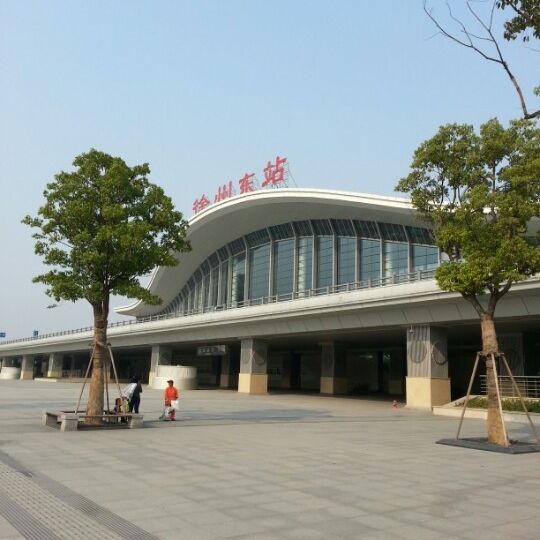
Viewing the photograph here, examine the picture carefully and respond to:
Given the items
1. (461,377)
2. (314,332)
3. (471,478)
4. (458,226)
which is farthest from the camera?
(461,377)

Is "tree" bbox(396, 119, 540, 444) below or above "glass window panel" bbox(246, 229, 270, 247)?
below

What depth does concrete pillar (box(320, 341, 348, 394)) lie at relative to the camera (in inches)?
1759

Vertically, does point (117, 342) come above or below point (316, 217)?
below

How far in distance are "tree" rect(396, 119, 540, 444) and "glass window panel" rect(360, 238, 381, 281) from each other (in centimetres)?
3251

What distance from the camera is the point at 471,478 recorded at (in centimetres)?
967

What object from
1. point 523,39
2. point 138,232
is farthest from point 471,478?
point 138,232

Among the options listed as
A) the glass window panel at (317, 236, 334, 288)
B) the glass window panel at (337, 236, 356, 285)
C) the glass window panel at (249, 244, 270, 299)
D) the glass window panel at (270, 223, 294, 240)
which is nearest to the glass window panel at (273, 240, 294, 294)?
the glass window panel at (270, 223, 294, 240)

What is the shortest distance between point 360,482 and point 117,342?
196ft

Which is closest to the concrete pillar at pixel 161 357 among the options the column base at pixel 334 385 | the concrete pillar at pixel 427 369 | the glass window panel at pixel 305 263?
the glass window panel at pixel 305 263

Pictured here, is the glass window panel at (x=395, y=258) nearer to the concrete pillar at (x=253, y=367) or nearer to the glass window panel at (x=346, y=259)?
the glass window panel at (x=346, y=259)

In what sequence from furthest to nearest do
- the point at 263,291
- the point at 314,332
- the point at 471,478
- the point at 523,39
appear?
the point at 263,291 < the point at 314,332 < the point at 471,478 < the point at 523,39

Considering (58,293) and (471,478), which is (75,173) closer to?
(58,293)

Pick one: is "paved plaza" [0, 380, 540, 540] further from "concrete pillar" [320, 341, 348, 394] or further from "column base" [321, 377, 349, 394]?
"concrete pillar" [320, 341, 348, 394]

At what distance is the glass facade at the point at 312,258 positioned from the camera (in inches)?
1803
